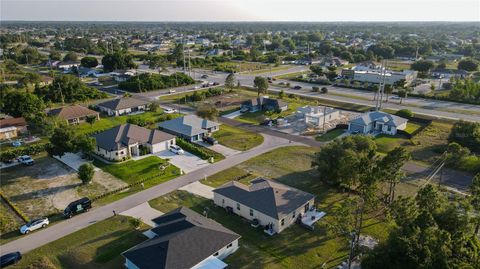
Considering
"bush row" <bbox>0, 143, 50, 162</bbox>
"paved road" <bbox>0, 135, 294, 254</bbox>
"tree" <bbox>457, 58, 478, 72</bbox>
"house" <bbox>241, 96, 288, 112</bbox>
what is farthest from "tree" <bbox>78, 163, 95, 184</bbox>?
"tree" <bbox>457, 58, 478, 72</bbox>

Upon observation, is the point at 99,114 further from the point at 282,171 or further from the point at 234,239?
the point at 234,239

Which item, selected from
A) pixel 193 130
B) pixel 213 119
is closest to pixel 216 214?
pixel 193 130

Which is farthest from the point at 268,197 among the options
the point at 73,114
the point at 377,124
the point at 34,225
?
the point at 73,114

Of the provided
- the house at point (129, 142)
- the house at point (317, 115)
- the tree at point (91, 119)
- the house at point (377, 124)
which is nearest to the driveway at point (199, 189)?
the house at point (129, 142)

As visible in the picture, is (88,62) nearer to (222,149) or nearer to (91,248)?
(222,149)

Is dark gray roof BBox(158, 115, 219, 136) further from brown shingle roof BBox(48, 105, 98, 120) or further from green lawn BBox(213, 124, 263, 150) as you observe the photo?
brown shingle roof BBox(48, 105, 98, 120)
